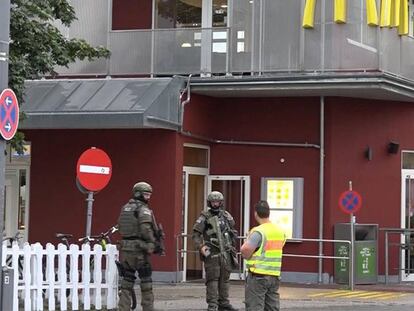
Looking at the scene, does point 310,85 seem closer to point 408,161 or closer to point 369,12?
point 369,12

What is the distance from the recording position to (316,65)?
17.9 meters

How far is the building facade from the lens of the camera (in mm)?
17828

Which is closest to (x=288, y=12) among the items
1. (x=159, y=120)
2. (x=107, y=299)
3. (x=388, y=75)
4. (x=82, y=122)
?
(x=388, y=75)

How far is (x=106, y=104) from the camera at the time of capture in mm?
17609

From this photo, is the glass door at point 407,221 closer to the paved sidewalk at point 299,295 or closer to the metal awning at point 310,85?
the paved sidewalk at point 299,295

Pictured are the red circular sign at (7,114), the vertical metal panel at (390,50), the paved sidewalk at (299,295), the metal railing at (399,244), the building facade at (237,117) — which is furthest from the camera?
the metal railing at (399,244)

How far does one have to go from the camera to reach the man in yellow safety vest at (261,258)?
10.3m

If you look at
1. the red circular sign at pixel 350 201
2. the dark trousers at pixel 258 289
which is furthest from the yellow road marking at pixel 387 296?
the dark trousers at pixel 258 289

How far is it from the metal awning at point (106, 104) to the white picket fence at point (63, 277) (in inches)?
150

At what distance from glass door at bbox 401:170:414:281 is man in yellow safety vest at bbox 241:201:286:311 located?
9766mm

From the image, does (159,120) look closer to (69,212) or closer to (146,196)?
(69,212)

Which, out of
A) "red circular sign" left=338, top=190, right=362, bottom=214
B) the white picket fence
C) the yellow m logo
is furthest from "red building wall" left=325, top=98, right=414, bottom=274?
the white picket fence

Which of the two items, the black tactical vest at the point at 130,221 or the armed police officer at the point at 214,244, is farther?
the armed police officer at the point at 214,244

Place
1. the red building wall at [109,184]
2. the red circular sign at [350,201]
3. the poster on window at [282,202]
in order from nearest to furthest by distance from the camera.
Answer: the red circular sign at [350,201]
the red building wall at [109,184]
the poster on window at [282,202]
